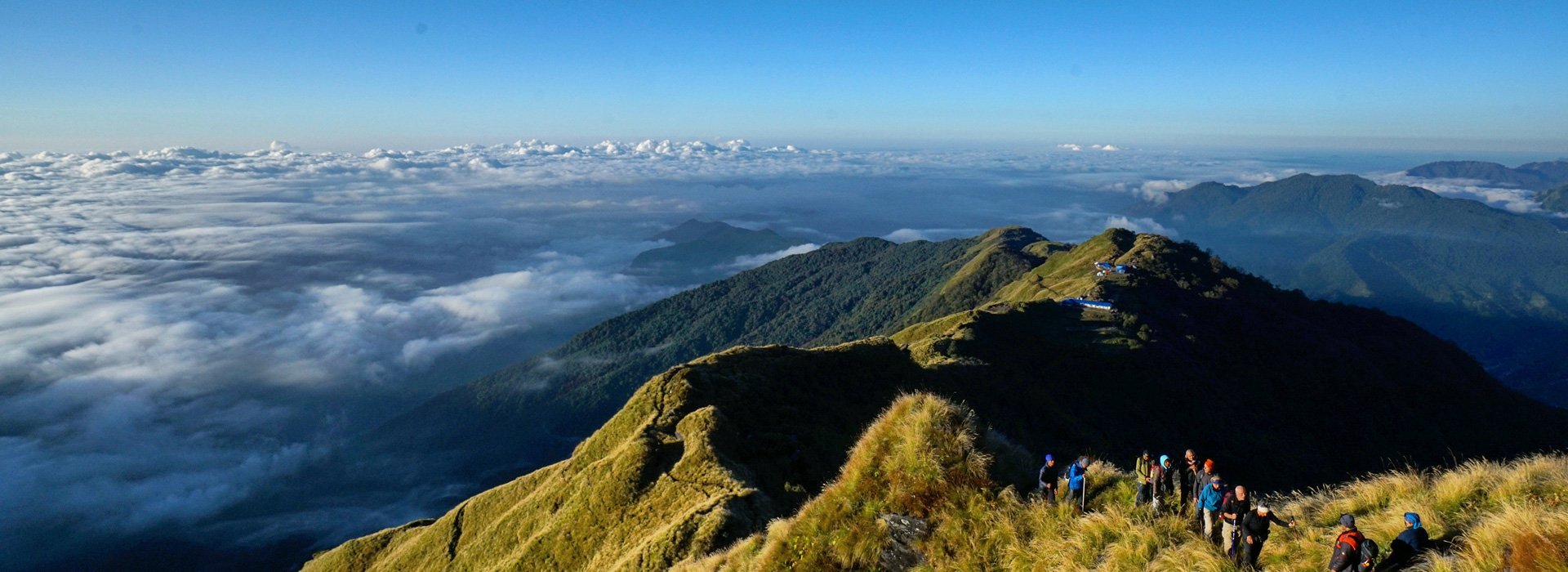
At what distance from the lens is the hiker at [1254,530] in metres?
11.3

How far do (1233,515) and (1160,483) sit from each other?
244 centimetres

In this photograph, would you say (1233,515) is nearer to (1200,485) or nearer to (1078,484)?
(1200,485)

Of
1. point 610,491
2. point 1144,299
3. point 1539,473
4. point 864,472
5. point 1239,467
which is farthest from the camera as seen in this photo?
point 1144,299

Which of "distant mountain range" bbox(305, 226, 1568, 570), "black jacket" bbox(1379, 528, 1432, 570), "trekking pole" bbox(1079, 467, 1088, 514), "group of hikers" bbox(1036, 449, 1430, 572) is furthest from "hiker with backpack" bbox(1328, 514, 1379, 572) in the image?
"trekking pole" bbox(1079, 467, 1088, 514)

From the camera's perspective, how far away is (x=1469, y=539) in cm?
998

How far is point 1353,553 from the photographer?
9.98 m

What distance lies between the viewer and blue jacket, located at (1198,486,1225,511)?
12.2 m

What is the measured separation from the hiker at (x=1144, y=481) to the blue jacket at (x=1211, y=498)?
1.57m

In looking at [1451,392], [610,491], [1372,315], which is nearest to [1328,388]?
[1451,392]

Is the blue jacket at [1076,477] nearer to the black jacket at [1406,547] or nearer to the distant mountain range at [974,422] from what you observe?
the distant mountain range at [974,422]

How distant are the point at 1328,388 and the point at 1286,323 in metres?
25.5

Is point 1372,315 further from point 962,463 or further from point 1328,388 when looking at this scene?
point 962,463

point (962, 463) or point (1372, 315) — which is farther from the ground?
point (962, 463)

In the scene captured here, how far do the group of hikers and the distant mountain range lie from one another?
103cm
